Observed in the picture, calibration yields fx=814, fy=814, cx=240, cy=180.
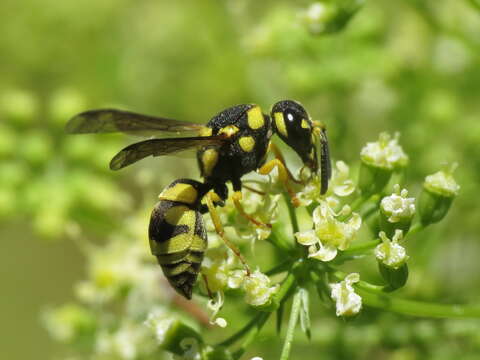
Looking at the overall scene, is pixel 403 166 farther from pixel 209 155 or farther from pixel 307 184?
pixel 209 155

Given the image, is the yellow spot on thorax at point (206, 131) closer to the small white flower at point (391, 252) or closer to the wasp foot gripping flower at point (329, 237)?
the wasp foot gripping flower at point (329, 237)

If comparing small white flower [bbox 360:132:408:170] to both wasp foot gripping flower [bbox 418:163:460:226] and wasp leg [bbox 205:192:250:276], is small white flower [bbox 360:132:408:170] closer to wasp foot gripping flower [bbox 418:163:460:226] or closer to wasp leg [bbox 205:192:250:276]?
wasp foot gripping flower [bbox 418:163:460:226]

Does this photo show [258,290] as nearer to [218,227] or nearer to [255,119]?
[218,227]

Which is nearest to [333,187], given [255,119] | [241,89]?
[255,119]

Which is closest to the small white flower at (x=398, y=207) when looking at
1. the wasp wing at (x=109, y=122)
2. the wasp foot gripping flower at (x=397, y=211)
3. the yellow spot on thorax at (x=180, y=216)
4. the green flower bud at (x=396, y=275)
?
the wasp foot gripping flower at (x=397, y=211)

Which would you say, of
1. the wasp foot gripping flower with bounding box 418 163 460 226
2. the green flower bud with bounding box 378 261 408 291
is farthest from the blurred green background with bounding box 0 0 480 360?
the green flower bud with bounding box 378 261 408 291
